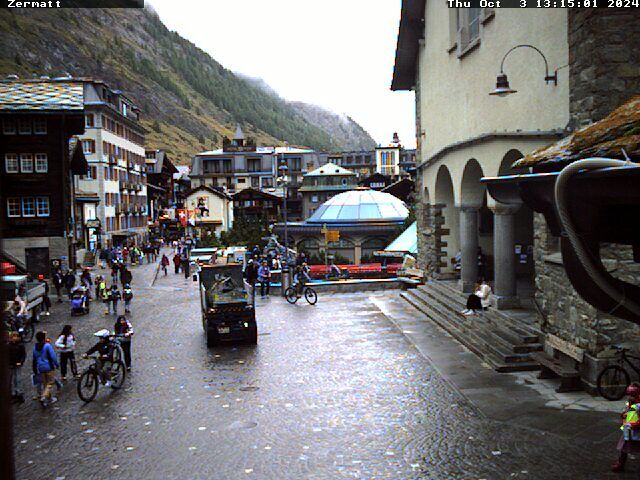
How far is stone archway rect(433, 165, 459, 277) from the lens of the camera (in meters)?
29.6

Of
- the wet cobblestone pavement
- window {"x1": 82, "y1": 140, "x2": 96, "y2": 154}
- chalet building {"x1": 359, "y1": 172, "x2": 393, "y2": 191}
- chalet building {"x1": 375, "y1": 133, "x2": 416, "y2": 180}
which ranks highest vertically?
chalet building {"x1": 375, "y1": 133, "x2": 416, "y2": 180}

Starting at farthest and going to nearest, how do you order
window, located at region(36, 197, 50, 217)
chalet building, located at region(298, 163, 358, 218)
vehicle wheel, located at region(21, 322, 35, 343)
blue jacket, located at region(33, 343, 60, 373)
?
1. chalet building, located at region(298, 163, 358, 218)
2. window, located at region(36, 197, 50, 217)
3. vehicle wheel, located at region(21, 322, 35, 343)
4. blue jacket, located at region(33, 343, 60, 373)

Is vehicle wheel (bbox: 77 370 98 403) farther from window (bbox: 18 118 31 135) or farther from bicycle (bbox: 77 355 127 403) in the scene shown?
window (bbox: 18 118 31 135)

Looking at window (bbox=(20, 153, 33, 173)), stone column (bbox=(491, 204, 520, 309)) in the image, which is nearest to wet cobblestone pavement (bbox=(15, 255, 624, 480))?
stone column (bbox=(491, 204, 520, 309))

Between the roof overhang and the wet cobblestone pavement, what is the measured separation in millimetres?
16461

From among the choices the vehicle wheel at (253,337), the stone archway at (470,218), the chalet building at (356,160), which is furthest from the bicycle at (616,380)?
the chalet building at (356,160)

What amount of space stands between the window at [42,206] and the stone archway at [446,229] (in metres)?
24.9

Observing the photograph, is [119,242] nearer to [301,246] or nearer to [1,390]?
[301,246]

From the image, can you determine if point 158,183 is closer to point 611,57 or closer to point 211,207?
point 211,207

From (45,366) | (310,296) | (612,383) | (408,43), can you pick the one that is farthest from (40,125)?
(612,383)

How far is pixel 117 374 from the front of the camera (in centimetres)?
1620

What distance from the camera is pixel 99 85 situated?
6938 centimetres

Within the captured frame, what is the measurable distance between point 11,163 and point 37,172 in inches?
60.5

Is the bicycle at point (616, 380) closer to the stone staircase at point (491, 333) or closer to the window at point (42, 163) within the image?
the stone staircase at point (491, 333)
